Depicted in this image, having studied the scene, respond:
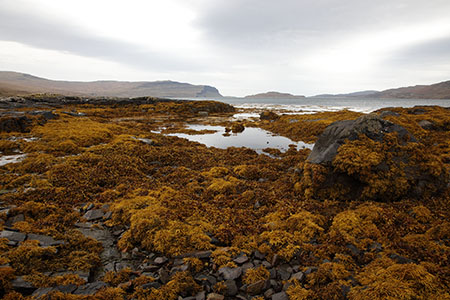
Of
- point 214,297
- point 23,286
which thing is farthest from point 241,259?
point 23,286

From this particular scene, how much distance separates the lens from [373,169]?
749 cm

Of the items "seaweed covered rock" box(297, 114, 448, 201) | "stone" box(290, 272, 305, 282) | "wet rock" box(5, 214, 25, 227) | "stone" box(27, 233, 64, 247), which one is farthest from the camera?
"seaweed covered rock" box(297, 114, 448, 201)

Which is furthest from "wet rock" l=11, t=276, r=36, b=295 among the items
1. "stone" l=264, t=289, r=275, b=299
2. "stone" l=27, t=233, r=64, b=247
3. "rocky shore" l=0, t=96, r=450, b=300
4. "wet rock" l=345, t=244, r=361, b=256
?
"wet rock" l=345, t=244, r=361, b=256

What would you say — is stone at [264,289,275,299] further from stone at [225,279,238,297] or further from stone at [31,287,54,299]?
stone at [31,287,54,299]

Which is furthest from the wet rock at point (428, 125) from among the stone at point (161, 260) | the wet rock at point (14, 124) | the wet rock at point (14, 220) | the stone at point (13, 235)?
the wet rock at point (14, 124)

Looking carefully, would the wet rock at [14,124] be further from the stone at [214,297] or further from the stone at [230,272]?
the stone at [214,297]

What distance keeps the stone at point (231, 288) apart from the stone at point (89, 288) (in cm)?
230

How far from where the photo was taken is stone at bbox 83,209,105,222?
20.9ft

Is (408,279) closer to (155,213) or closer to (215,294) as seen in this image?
(215,294)

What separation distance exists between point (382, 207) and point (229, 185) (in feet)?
16.6

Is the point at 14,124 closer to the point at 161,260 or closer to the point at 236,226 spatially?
the point at 161,260

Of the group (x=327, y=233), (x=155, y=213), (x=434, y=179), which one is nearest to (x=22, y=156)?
(x=155, y=213)

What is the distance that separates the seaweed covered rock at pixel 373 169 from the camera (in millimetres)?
7301

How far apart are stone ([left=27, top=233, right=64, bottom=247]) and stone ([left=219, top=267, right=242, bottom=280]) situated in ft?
12.3
